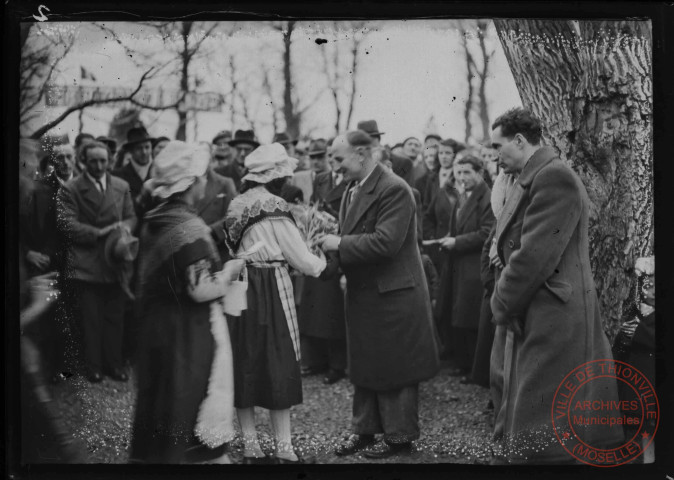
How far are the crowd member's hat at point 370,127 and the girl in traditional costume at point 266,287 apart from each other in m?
0.47

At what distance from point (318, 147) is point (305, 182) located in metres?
0.25

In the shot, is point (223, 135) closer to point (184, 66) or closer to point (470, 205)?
point (184, 66)

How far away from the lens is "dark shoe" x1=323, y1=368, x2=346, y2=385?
4996 mm

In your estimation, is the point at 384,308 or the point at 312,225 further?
the point at 312,225

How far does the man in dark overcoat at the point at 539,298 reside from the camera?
425 cm

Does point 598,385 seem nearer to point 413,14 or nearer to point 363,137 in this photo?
point 363,137

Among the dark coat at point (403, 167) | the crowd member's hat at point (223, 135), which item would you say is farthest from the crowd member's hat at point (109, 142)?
the dark coat at point (403, 167)

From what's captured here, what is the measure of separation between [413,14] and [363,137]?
0.79 m

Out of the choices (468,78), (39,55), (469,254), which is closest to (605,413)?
(469,254)

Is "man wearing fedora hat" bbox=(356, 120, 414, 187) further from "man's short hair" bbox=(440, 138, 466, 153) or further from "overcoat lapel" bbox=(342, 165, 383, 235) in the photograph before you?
"man's short hair" bbox=(440, 138, 466, 153)

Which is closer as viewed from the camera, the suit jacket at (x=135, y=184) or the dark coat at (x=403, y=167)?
the suit jacket at (x=135, y=184)

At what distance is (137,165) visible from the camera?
476cm

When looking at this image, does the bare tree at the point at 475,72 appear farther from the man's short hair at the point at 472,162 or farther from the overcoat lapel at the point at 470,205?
the overcoat lapel at the point at 470,205

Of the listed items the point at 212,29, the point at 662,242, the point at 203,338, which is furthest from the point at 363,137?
the point at 662,242
